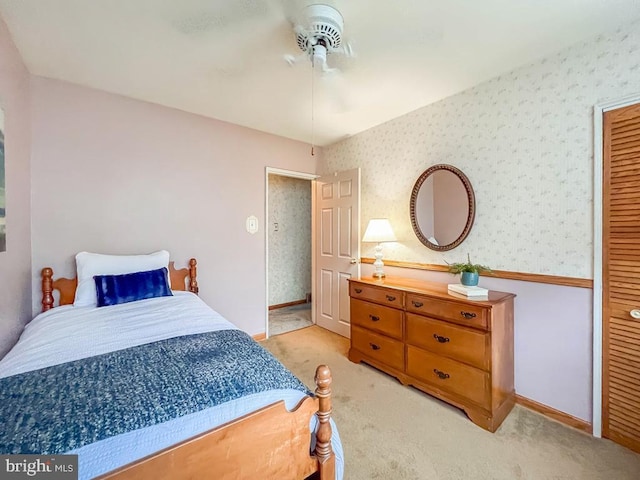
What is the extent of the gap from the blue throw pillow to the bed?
61 cm

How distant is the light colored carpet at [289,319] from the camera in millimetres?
3836

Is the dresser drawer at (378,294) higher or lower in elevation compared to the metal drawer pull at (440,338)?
higher

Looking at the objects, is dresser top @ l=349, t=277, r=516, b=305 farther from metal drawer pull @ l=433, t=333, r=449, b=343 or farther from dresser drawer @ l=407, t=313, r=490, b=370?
metal drawer pull @ l=433, t=333, r=449, b=343

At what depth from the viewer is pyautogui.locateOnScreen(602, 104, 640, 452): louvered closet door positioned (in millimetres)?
1639

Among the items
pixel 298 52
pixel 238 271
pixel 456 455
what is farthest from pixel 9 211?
pixel 456 455

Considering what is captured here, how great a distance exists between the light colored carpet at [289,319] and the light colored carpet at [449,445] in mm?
1589

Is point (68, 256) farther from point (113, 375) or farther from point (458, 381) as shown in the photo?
point (458, 381)

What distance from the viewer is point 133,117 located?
2.61 m

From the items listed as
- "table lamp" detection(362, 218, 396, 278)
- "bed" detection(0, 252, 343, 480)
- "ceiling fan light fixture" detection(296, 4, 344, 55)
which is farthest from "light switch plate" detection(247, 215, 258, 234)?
"ceiling fan light fixture" detection(296, 4, 344, 55)

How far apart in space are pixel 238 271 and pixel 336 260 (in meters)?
1.24

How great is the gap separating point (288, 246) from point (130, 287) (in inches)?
120

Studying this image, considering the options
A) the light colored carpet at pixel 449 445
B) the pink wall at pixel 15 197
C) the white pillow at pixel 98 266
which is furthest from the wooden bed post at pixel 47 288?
the light colored carpet at pixel 449 445

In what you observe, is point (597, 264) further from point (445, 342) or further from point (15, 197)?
point (15, 197)

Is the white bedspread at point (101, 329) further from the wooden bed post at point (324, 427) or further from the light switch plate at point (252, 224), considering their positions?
the light switch plate at point (252, 224)
